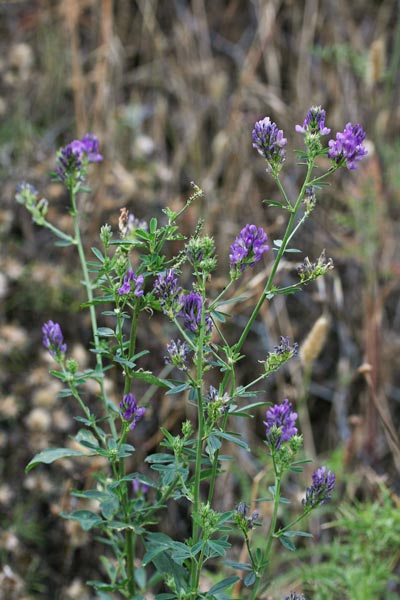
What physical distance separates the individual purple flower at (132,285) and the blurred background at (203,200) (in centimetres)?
76

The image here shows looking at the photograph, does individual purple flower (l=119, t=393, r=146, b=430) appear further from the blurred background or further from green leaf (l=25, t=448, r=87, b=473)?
the blurred background

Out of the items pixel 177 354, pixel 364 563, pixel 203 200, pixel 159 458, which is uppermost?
pixel 203 200

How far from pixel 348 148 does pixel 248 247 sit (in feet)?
0.60

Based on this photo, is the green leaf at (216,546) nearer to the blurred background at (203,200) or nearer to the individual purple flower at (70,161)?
the individual purple flower at (70,161)

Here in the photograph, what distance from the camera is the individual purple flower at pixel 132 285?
3.26 feet

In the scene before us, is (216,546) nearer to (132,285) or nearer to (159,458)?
(159,458)

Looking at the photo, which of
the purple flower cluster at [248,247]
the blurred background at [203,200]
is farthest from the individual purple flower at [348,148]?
the blurred background at [203,200]

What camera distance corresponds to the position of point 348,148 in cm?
100

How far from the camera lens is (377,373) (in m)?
2.27

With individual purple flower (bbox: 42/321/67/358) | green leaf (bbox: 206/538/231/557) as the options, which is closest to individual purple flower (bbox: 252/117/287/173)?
individual purple flower (bbox: 42/321/67/358)

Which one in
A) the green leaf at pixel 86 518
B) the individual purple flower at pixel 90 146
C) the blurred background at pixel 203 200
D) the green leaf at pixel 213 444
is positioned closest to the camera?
the green leaf at pixel 213 444

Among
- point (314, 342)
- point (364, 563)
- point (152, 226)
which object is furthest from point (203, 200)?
point (152, 226)

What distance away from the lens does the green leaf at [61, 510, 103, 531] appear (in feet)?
3.57

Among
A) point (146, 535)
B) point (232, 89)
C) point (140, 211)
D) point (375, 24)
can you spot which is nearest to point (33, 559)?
point (146, 535)
